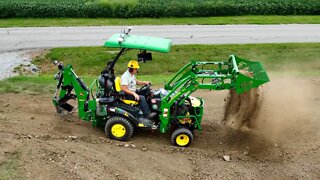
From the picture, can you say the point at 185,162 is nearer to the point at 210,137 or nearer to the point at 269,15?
the point at 210,137

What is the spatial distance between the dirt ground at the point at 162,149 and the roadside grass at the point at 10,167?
19mm

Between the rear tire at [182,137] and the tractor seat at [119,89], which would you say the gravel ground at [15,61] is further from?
the rear tire at [182,137]

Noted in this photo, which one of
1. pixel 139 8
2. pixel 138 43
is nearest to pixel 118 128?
pixel 138 43

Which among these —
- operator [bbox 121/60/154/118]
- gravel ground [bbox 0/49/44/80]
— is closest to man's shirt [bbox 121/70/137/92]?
operator [bbox 121/60/154/118]

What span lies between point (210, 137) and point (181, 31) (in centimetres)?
1430

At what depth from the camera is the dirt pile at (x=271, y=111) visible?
11.2 meters

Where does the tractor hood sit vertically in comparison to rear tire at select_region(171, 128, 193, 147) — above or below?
above

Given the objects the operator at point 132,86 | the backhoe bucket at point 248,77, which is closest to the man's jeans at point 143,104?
the operator at point 132,86

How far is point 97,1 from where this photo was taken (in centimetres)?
2972

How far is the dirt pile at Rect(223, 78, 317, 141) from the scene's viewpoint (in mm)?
11219

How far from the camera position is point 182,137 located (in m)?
10.8

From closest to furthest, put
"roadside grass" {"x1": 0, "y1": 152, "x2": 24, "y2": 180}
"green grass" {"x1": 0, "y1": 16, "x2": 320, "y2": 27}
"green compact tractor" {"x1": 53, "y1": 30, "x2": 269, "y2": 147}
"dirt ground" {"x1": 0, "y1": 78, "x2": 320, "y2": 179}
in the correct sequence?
"roadside grass" {"x1": 0, "y1": 152, "x2": 24, "y2": 180}
"dirt ground" {"x1": 0, "y1": 78, "x2": 320, "y2": 179}
"green compact tractor" {"x1": 53, "y1": 30, "x2": 269, "y2": 147}
"green grass" {"x1": 0, "y1": 16, "x2": 320, "y2": 27}

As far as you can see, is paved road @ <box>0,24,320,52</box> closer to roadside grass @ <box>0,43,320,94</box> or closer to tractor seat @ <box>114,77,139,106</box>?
roadside grass @ <box>0,43,320,94</box>

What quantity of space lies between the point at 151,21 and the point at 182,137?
17.8 m
